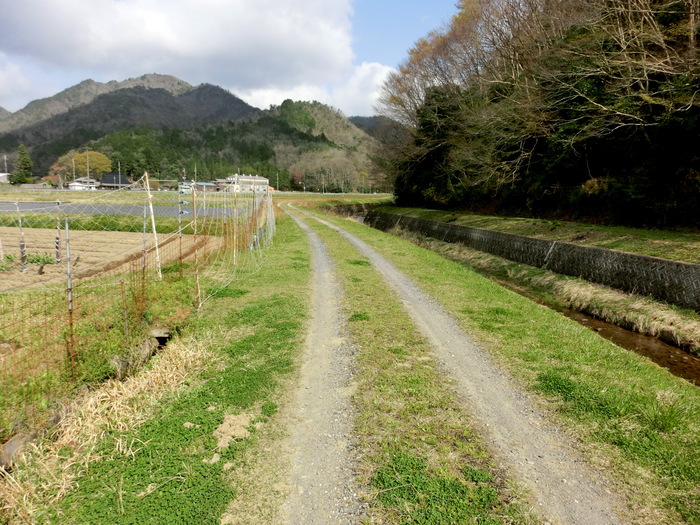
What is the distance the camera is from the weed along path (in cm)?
306

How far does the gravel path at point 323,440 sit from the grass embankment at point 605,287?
7032mm

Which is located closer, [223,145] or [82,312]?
[82,312]

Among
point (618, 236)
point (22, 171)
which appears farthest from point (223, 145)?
point (618, 236)

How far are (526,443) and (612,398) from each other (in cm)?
157

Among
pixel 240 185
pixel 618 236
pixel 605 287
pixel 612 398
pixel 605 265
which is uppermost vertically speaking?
pixel 240 185

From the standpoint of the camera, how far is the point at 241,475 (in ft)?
11.0

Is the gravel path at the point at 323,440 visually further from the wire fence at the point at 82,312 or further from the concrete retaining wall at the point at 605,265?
the concrete retaining wall at the point at 605,265

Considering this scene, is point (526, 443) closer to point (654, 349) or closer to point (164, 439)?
point (164, 439)

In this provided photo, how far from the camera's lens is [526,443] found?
382cm

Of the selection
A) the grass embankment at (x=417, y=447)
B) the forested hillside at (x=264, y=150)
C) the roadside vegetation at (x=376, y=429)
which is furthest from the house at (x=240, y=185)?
the forested hillside at (x=264, y=150)

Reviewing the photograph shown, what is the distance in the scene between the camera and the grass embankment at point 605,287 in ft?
26.5

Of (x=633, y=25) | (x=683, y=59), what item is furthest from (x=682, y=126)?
(x=633, y=25)

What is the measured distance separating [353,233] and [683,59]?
1483 centimetres

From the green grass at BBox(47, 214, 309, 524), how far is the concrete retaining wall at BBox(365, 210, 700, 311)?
8642mm
